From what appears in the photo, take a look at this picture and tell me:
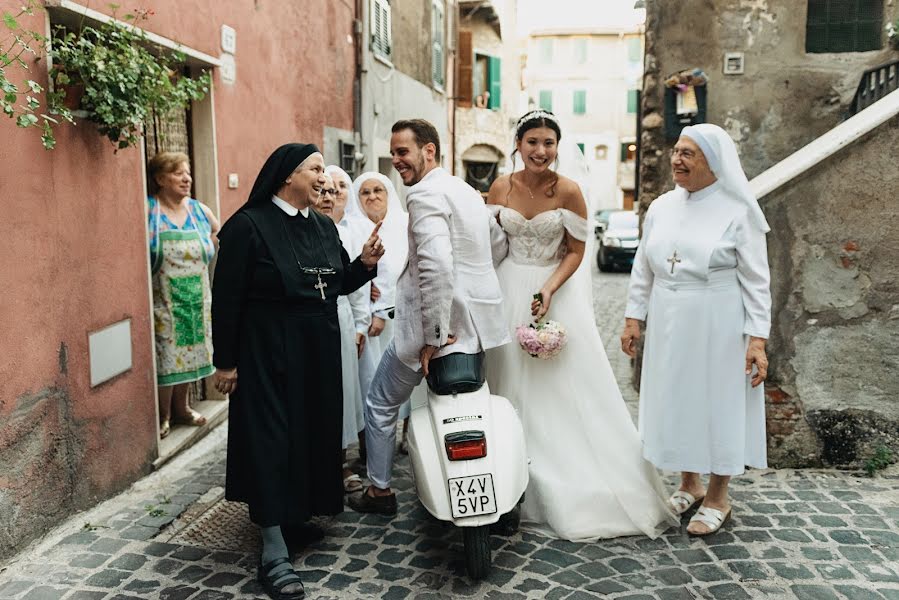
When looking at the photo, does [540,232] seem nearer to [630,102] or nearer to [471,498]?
[471,498]

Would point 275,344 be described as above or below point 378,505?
above

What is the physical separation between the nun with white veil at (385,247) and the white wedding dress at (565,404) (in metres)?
0.97

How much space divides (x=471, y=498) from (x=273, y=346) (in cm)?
115

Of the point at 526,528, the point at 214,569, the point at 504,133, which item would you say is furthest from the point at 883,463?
the point at 504,133

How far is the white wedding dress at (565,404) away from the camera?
13.9 feet

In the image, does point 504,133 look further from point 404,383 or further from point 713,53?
point 404,383

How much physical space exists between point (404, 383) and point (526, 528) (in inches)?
40.1

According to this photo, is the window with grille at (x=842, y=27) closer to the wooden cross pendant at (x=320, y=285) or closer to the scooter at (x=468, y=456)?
the scooter at (x=468, y=456)

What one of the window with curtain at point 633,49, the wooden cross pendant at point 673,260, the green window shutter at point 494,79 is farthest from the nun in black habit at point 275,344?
the window with curtain at point 633,49

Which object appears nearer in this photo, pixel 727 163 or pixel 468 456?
pixel 468 456

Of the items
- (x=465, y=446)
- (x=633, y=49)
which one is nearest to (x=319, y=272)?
(x=465, y=446)

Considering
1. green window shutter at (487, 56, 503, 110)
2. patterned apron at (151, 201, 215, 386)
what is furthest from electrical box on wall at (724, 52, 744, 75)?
green window shutter at (487, 56, 503, 110)

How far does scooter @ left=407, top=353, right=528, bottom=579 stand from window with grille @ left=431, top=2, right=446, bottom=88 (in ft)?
50.4

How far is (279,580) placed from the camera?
356cm
